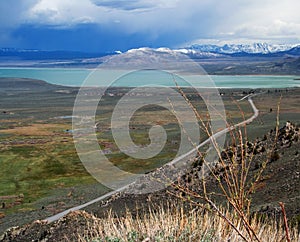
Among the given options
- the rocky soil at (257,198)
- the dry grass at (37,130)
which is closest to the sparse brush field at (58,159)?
the dry grass at (37,130)

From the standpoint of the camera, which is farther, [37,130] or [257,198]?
[37,130]

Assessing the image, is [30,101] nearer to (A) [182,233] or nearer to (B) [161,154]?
(B) [161,154]

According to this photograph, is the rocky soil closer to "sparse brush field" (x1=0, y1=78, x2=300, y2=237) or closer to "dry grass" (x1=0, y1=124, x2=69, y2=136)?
"sparse brush field" (x1=0, y1=78, x2=300, y2=237)

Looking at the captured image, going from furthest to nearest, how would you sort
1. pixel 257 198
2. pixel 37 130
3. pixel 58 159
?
pixel 37 130 < pixel 58 159 < pixel 257 198

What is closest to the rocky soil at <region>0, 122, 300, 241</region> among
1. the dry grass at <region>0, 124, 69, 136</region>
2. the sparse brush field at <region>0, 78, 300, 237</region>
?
the sparse brush field at <region>0, 78, 300, 237</region>

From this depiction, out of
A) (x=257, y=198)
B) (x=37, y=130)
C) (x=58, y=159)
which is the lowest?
(x=58, y=159)

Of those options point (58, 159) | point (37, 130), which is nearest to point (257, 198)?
point (58, 159)

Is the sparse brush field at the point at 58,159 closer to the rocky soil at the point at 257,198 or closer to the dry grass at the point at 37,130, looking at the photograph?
the dry grass at the point at 37,130

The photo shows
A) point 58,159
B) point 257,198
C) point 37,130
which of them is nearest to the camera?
point 257,198

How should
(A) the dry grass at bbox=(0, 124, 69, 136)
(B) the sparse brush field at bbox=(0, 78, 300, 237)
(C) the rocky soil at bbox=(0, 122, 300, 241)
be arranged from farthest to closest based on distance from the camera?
(A) the dry grass at bbox=(0, 124, 69, 136) → (B) the sparse brush field at bbox=(0, 78, 300, 237) → (C) the rocky soil at bbox=(0, 122, 300, 241)

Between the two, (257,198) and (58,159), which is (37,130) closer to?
(58,159)

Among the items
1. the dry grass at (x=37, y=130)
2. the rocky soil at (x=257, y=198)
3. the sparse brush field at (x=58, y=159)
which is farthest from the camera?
the dry grass at (x=37, y=130)

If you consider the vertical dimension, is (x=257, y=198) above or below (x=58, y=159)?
above

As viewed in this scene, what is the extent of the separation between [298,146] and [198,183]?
618 cm
